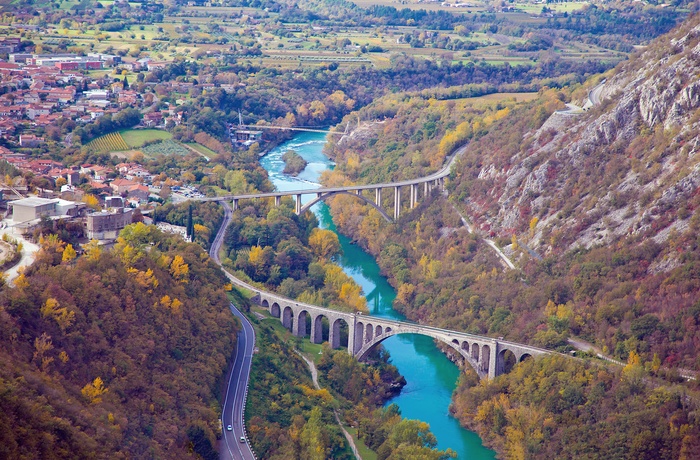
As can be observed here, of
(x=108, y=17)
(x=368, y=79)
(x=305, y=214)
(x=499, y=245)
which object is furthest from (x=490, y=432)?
(x=108, y=17)

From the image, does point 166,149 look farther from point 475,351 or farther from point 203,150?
point 475,351

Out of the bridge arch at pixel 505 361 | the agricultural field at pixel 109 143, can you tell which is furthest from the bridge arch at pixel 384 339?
the agricultural field at pixel 109 143

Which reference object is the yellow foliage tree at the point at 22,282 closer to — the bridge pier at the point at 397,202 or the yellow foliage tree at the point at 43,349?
the yellow foliage tree at the point at 43,349

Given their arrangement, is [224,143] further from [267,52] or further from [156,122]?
[267,52]

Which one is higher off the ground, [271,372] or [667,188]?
[667,188]

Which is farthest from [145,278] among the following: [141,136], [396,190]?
[141,136]

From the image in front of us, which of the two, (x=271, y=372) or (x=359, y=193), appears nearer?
(x=271, y=372)

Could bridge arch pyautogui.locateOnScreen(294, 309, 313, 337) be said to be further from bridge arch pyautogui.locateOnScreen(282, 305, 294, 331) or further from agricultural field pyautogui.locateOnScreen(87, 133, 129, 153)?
agricultural field pyautogui.locateOnScreen(87, 133, 129, 153)
